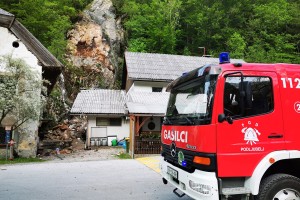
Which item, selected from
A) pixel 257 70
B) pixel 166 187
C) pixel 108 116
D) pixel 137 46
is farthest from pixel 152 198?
pixel 137 46

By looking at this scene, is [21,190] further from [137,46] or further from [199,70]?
[137,46]

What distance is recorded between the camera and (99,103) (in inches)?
853

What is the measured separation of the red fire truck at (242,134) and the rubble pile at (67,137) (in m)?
14.9

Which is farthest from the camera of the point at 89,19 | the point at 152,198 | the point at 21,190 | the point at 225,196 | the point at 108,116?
the point at 89,19

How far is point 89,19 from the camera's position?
1253 inches

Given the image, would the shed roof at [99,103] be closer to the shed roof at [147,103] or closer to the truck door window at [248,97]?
the shed roof at [147,103]

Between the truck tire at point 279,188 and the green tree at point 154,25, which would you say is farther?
the green tree at point 154,25

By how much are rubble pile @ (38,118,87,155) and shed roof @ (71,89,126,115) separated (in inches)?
107

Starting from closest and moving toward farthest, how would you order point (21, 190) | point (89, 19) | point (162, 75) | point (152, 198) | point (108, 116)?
point (152, 198)
point (21, 190)
point (108, 116)
point (162, 75)
point (89, 19)

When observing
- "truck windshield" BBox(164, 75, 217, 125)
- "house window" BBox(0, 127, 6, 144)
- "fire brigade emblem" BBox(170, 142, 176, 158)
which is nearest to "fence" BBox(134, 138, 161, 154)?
"house window" BBox(0, 127, 6, 144)

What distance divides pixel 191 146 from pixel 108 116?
17626 mm

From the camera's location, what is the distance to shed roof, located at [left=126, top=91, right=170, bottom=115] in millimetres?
15363

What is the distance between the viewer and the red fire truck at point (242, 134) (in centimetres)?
376

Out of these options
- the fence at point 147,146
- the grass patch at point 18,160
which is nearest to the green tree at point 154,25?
the fence at point 147,146
